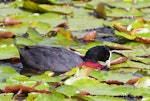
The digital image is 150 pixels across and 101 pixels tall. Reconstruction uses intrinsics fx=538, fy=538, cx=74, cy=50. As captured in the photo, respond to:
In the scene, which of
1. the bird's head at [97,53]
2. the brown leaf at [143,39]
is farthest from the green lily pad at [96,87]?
the brown leaf at [143,39]

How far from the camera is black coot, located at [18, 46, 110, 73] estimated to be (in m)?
6.70

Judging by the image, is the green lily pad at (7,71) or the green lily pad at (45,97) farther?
the green lily pad at (7,71)

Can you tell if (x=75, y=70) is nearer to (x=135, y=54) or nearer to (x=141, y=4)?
(x=135, y=54)

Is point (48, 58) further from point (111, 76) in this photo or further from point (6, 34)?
point (6, 34)

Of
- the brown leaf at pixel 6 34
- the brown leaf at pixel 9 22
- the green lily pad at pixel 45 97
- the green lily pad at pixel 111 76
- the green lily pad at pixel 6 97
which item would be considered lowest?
the green lily pad at pixel 111 76

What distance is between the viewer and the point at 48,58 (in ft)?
22.1

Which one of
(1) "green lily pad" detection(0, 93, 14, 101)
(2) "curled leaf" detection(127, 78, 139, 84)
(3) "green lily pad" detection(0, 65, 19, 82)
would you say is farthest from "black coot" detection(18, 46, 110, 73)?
(1) "green lily pad" detection(0, 93, 14, 101)

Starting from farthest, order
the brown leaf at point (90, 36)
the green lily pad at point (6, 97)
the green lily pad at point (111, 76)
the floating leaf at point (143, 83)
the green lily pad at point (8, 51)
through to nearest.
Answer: the brown leaf at point (90, 36), the green lily pad at point (8, 51), the green lily pad at point (111, 76), the floating leaf at point (143, 83), the green lily pad at point (6, 97)

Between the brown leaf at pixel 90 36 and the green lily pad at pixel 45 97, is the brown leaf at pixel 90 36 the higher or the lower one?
the higher one

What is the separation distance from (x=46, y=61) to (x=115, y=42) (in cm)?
148

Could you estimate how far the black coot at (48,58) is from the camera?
22.0ft

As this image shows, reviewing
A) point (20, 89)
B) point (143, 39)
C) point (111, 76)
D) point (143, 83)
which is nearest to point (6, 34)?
point (143, 39)

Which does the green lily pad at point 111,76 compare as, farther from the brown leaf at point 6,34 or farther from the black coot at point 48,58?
the brown leaf at point 6,34

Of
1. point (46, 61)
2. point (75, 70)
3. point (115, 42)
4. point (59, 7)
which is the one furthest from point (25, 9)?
point (75, 70)
